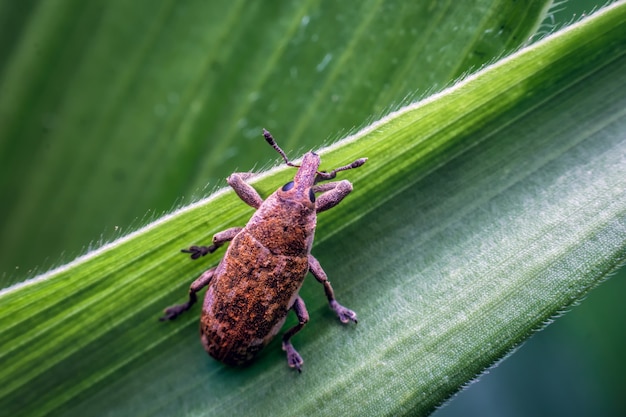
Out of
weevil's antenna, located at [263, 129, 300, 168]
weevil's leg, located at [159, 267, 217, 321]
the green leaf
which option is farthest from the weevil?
the green leaf

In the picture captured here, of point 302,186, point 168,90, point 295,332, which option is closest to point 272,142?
point 302,186

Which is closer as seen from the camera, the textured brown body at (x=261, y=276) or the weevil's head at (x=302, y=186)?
the textured brown body at (x=261, y=276)

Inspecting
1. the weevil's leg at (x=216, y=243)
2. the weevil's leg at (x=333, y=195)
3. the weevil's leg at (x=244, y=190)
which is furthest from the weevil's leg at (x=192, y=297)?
the weevil's leg at (x=333, y=195)

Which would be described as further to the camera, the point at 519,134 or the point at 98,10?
the point at 98,10

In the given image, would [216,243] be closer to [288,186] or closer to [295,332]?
[288,186]

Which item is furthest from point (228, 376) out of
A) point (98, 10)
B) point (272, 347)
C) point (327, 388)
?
point (98, 10)

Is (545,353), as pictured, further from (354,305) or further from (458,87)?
(458,87)

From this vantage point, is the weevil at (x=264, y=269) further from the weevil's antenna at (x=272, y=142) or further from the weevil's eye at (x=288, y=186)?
the weevil's antenna at (x=272, y=142)
